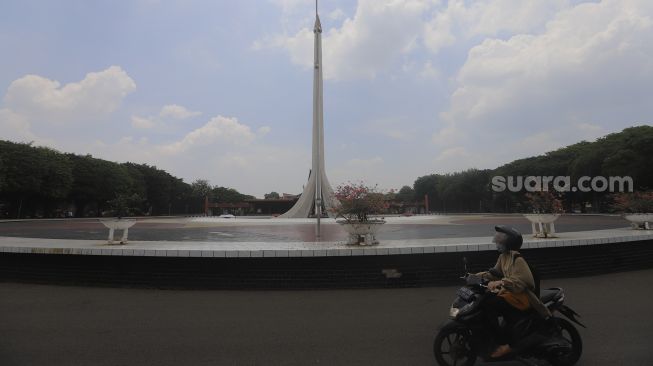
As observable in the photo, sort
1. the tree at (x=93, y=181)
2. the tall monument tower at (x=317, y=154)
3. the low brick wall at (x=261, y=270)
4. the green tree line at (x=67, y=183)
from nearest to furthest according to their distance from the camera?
the low brick wall at (x=261, y=270), the tall monument tower at (x=317, y=154), the green tree line at (x=67, y=183), the tree at (x=93, y=181)

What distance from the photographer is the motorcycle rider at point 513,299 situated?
3371 mm

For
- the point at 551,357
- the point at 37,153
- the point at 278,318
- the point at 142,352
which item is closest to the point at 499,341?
the point at 551,357

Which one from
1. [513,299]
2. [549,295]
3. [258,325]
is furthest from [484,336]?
[258,325]

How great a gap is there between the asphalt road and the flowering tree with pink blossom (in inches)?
69.3

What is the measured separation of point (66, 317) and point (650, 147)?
4182 centimetres

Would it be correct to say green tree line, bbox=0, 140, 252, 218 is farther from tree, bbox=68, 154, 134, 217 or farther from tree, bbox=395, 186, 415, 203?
tree, bbox=395, 186, 415, 203

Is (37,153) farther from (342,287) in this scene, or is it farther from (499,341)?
(499,341)

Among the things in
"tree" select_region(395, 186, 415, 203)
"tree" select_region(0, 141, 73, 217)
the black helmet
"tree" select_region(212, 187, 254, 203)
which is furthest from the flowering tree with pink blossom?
"tree" select_region(212, 187, 254, 203)

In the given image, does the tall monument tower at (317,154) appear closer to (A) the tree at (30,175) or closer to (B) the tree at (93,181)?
(B) the tree at (93,181)

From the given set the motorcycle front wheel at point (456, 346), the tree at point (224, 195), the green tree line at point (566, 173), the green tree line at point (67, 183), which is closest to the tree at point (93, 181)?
the green tree line at point (67, 183)

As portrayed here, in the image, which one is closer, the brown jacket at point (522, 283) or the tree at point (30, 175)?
the brown jacket at point (522, 283)

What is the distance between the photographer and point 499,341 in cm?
348

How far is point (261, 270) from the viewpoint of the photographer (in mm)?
6965

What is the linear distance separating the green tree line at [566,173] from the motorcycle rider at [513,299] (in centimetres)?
1034
